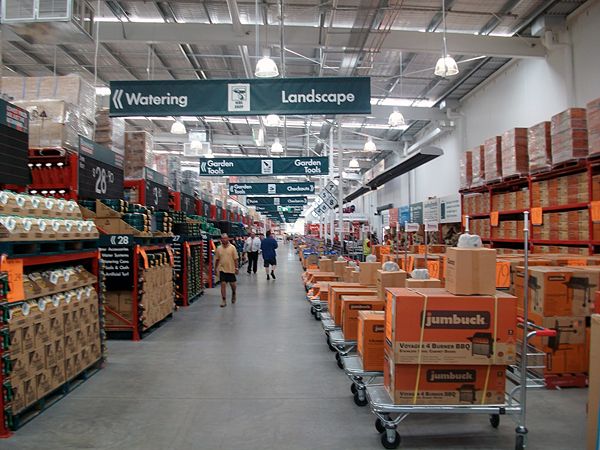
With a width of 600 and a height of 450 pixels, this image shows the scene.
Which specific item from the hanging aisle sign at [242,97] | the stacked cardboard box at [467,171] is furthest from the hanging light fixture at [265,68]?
the stacked cardboard box at [467,171]

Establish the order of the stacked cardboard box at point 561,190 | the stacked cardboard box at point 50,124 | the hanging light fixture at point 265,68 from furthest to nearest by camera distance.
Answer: the hanging light fixture at point 265,68 < the stacked cardboard box at point 561,190 < the stacked cardboard box at point 50,124

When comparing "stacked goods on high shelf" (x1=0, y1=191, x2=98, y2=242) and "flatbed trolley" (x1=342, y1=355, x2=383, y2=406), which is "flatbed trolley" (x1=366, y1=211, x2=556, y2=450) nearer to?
"flatbed trolley" (x1=342, y1=355, x2=383, y2=406)

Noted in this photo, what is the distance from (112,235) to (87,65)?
9.19 metres

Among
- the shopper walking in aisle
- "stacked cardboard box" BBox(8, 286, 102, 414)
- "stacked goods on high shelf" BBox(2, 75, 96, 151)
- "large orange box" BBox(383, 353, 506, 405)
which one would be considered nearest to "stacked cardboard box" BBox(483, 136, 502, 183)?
the shopper walking in aisle

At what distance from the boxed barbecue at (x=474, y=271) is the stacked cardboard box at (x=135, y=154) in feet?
23.2

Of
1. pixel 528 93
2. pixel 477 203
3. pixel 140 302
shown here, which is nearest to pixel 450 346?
pixel 140 302

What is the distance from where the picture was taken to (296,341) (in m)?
7.29

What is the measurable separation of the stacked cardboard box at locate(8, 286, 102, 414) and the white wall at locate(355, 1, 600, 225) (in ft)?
33.0

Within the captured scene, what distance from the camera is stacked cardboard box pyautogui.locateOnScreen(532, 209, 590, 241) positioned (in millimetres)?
7289

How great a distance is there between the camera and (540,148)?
813 cm

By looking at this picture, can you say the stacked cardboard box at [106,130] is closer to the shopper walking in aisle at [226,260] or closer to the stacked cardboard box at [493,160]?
the shopper walking in aisle at [226,260]

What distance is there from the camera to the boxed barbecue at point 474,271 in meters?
3.66

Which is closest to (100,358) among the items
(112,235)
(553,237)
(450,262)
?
(112,235)

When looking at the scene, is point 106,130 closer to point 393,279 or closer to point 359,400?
point 393,279
